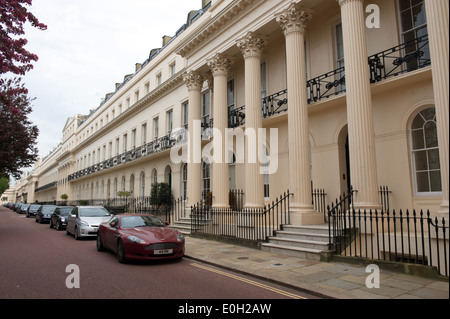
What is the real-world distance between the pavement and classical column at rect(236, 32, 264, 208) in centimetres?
302

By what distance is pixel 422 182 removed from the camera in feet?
31.1

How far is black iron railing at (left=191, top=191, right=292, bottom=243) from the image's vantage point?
10594 mm

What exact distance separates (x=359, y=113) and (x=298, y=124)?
216cm

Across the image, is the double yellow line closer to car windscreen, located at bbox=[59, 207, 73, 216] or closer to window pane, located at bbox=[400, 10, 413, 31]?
window pane, located at bbox=[400, 10, 413, 31]

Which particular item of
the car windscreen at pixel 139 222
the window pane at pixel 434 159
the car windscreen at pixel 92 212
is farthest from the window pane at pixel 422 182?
the car windscreen at pixel 92 212

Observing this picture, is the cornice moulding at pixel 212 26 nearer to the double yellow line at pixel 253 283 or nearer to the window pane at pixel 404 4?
the window pane at pixel 404 4

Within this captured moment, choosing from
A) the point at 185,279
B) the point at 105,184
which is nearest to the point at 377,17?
the point at 185,279

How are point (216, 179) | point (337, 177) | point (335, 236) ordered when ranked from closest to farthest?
1. point (335, 236)
2. point (337, 177)
3. point (216, 179)

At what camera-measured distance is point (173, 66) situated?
24203 millimetres

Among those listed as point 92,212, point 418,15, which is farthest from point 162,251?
point 418,15

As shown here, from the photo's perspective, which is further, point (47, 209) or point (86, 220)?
point (47, 209)

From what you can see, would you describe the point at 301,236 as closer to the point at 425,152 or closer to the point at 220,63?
the point at 425,152

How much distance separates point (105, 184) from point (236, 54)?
1068 inches

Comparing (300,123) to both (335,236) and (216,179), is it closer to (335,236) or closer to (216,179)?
(335,236)
